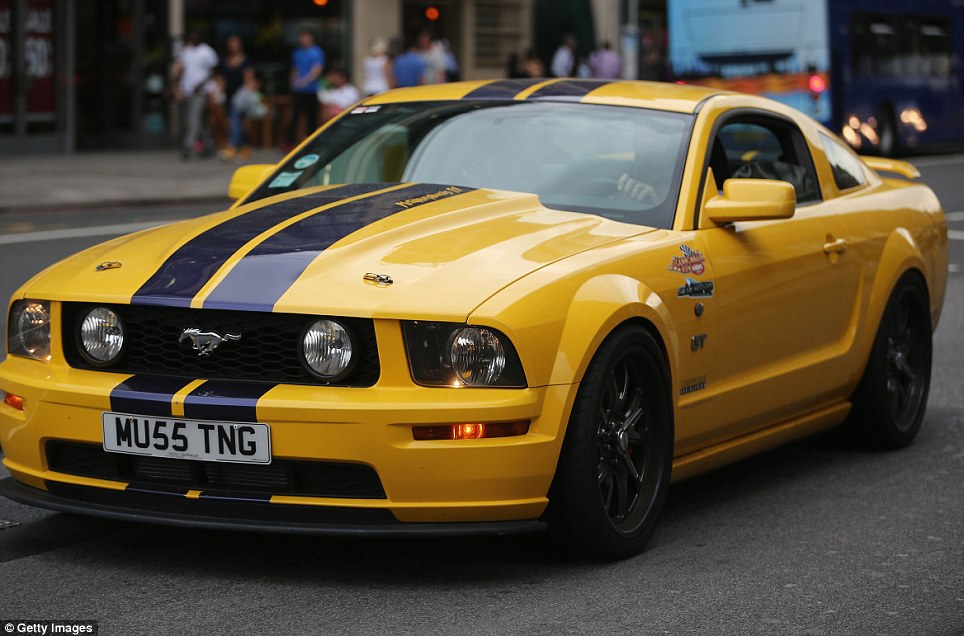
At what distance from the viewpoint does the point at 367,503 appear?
4.41m

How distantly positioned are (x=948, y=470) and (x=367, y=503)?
9.13ft

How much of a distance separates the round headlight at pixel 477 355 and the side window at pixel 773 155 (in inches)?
80.4

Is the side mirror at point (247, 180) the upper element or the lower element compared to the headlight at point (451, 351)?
upper

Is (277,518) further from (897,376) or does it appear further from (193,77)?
(193,77)

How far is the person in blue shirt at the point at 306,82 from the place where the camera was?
22.9 meters

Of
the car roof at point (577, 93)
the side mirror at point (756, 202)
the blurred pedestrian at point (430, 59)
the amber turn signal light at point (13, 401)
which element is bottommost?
the amber turn signal light at point (13, 401)

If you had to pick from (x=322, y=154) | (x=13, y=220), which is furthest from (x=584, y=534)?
(x=13, y=220)

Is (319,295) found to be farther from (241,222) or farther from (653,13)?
(653,13)

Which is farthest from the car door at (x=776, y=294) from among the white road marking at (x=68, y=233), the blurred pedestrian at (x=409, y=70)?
the blurred pedestrian at (x=409, y=70)

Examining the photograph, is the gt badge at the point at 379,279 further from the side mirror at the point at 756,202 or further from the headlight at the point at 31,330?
the side mirror at the point at 756,202

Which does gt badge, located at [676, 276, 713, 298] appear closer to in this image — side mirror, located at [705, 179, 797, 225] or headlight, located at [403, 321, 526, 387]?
side mirror, located at [705, 179, 797, 225]

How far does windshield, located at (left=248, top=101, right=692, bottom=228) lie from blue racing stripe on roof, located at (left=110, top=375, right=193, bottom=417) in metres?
1.58

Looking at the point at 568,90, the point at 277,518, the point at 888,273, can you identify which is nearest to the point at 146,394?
the point at 277,518

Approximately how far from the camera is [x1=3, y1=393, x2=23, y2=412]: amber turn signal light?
4.74m
